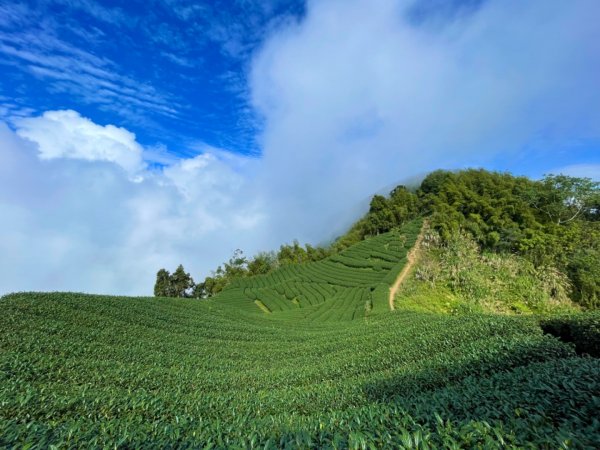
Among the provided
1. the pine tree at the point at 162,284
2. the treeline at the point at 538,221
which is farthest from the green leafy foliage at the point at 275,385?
the pine tree at the point at 162,284

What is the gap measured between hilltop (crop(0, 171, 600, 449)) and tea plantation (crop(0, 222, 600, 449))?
44mm

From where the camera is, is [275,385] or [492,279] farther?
[492,279]

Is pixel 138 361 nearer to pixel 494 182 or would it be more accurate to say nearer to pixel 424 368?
pixel 424 368

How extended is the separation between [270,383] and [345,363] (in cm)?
282

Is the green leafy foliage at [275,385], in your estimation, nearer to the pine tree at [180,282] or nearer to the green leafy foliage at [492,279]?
the green leafy foliage at [492,279]

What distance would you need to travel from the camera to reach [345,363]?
38.8 feet

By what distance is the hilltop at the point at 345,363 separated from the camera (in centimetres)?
413

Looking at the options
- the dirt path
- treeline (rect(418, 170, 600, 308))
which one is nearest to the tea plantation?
the dirt path

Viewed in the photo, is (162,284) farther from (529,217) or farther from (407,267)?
(529,217)

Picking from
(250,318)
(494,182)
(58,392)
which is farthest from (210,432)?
(494,182)

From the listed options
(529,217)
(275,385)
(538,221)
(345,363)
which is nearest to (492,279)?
(529,217)

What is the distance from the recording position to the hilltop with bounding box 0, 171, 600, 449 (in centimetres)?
413

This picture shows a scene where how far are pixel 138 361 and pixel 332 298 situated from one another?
25453mm

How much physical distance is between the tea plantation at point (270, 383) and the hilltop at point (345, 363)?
4 cm
